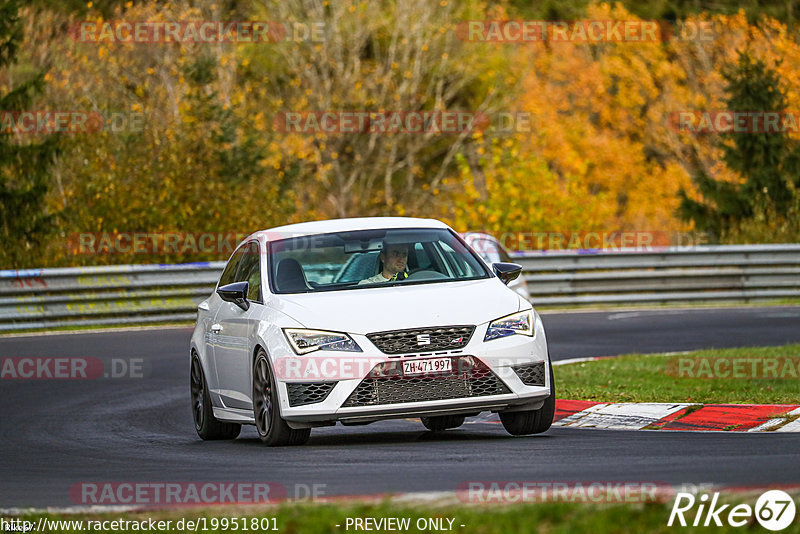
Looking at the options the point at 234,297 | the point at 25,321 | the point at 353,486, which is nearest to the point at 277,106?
the point at 25,321

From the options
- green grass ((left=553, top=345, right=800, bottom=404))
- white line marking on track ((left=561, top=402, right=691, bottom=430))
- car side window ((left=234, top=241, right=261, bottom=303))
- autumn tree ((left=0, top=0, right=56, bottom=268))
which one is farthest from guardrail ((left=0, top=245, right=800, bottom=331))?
white line marking on track ((left=561, top=402, right=691, bottom=430))

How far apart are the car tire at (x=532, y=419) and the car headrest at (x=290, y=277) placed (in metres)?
1.78

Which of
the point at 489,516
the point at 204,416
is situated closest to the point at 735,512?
the point at 489,516

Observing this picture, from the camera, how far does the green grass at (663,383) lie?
43.5 ft

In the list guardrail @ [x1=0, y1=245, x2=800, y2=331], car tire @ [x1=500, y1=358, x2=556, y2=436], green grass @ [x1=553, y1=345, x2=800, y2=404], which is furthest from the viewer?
guardrail @ [x1=0, y1=245, x2=800, y2=331]

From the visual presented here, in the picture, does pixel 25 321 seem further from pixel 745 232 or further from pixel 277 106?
pixel 277 106

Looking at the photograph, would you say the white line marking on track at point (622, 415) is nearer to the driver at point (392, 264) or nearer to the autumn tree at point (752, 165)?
the driver at point (392, 264)

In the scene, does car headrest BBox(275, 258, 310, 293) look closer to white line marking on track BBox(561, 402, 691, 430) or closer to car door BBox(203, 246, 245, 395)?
car door BBox(203, 246, 245, 395)

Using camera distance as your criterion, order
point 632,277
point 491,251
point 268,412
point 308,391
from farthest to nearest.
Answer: point 632,277, point 491,251, point 268,412, point 308,391

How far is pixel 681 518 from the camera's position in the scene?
252 inches

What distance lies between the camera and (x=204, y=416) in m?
12.6

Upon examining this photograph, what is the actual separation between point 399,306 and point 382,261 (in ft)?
3.71

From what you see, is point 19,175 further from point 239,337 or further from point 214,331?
point 239,337

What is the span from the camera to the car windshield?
11.5 metres
